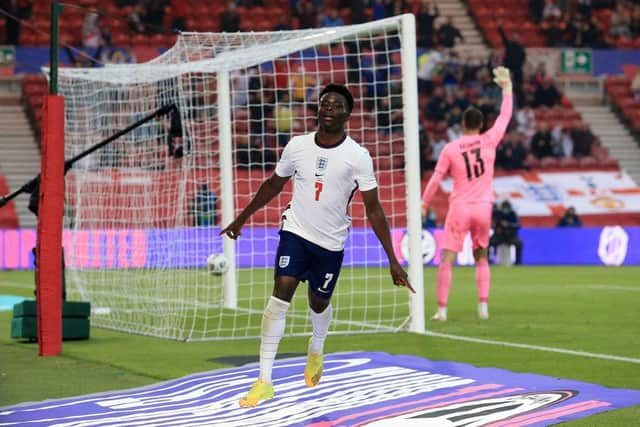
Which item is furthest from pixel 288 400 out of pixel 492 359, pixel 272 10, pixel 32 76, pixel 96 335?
pixel 272 10

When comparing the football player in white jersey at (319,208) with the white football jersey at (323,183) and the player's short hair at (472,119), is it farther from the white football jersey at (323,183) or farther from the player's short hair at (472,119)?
the player's short hair at (472,119)

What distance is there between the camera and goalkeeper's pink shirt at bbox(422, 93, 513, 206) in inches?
485

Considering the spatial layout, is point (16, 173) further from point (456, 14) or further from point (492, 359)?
point (492, 359)

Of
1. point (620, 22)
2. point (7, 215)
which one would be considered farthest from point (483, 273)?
point (620, 22)

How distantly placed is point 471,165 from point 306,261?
531cm

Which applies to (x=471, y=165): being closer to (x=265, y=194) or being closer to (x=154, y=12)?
(x=265, y=194)

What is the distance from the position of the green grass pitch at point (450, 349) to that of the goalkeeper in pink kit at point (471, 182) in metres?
0.80

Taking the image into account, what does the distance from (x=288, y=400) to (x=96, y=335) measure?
491 centimetres

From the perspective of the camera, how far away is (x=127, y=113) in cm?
1487

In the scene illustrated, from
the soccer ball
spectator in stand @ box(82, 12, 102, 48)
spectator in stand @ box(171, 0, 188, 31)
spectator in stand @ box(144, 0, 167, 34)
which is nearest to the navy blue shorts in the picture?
the soccer ball

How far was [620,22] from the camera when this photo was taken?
36.2 m

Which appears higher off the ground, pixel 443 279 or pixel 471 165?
pixel 471 165

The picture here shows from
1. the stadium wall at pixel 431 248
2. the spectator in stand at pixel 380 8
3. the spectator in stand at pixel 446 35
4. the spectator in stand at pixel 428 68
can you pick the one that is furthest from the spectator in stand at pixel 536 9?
the stadium wall at pixel 431 248

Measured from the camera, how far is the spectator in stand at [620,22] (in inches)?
1416
